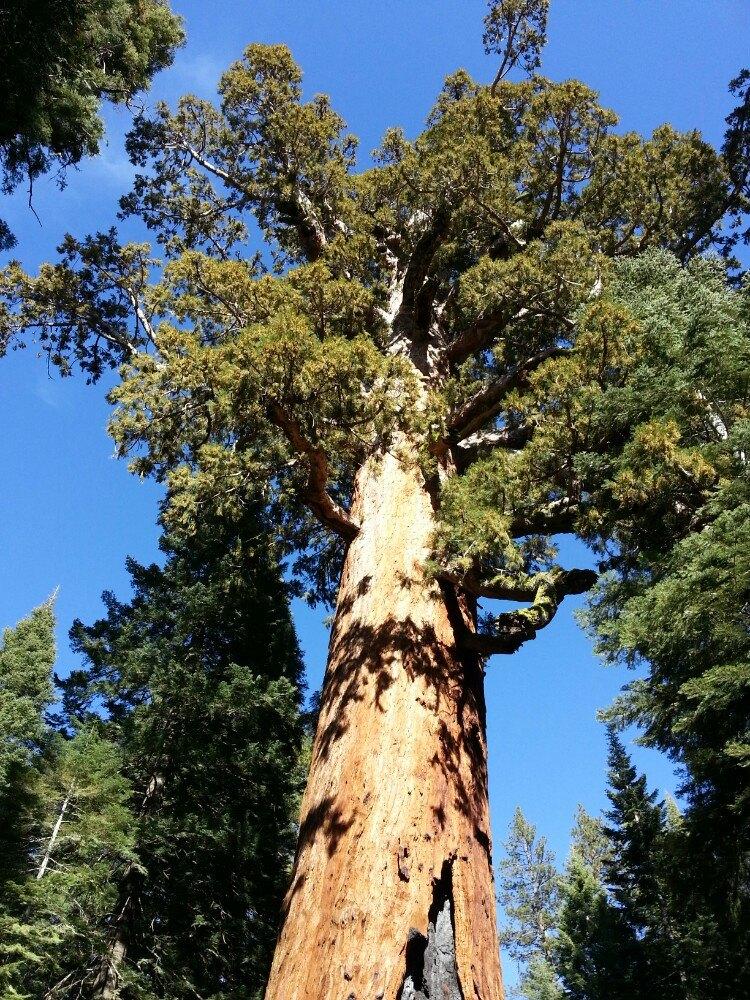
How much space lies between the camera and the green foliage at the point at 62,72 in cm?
510

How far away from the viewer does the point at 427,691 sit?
14.5 feet

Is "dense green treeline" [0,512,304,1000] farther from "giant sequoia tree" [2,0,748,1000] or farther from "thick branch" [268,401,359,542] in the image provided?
"thick branch" [268,401,359,542]

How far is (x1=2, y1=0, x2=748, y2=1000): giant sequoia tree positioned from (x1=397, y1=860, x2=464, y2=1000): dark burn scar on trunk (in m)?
0.01

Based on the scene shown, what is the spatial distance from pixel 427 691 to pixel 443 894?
1156mm

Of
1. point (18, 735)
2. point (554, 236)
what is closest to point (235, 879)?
point (18, 735)

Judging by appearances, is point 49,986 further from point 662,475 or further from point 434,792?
point 662,475

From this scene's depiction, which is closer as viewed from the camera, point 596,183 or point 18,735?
point 596,183

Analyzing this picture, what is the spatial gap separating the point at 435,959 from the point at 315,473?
129 inches

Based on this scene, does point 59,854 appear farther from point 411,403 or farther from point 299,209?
point 299,209

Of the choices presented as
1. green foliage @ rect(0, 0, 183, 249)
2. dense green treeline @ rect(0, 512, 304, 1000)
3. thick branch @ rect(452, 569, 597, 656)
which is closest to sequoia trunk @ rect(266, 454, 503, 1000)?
thick branch @ rect(452, 569, 597, 656)

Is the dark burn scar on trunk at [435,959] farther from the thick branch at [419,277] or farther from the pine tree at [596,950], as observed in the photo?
the pine tree at [596,950]

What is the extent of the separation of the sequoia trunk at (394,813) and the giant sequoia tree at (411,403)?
1 cm

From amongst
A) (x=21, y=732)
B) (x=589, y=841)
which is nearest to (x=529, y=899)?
(x=589, y=841)

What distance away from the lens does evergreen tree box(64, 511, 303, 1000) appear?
28.0ft
